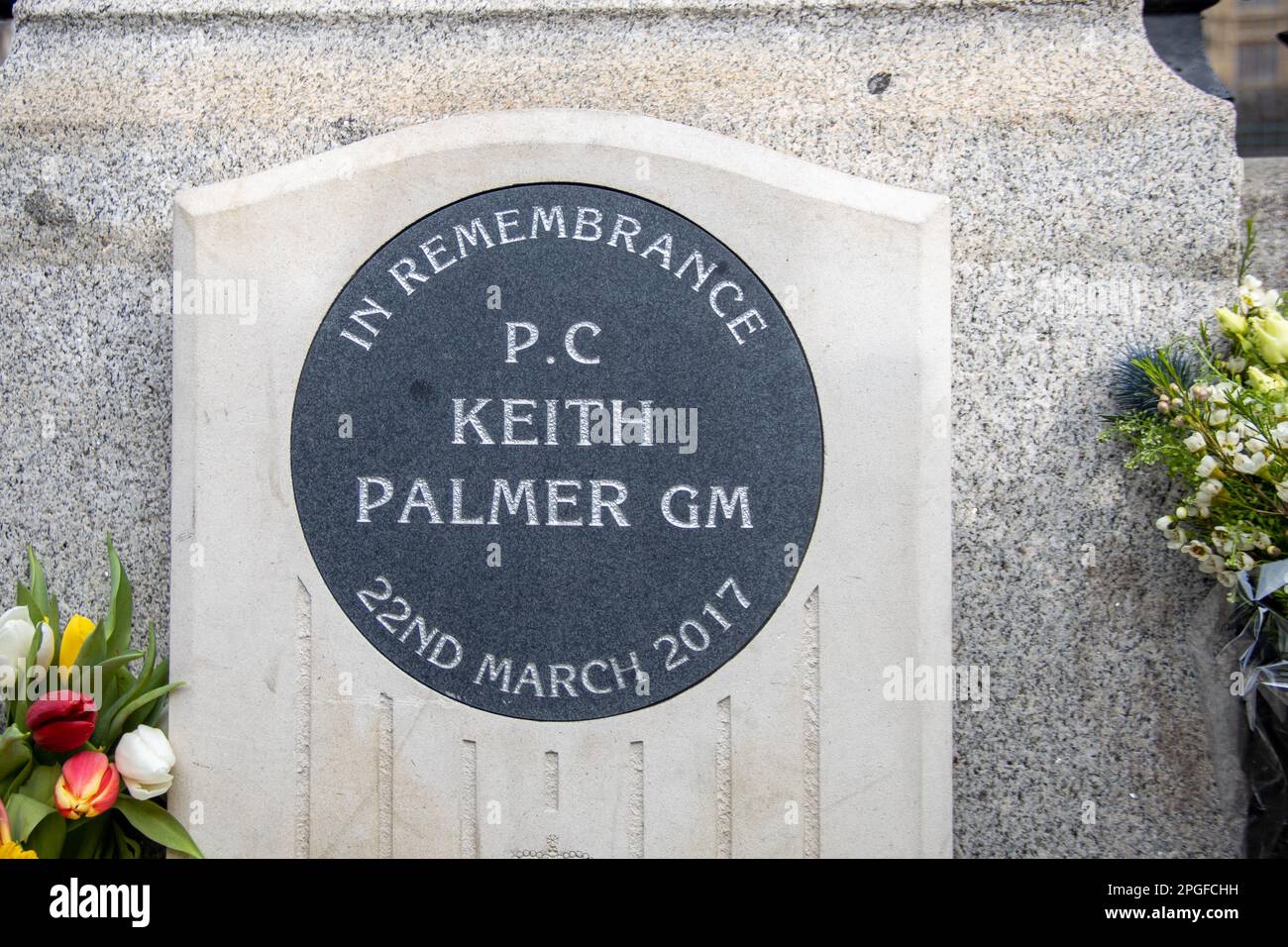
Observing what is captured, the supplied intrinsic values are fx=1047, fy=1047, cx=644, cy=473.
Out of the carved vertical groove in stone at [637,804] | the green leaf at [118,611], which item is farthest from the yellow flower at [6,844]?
the carved vertical groove in stone at [637,804]

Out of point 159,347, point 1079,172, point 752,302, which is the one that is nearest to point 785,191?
point 752,302

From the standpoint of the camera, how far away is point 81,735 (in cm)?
245

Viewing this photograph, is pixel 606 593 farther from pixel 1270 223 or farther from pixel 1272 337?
pixel 1270 223

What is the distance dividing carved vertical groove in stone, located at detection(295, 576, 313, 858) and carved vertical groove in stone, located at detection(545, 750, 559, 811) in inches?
23.4

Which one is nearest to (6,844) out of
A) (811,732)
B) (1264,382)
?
(811,732)

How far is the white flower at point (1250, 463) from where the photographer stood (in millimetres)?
2367

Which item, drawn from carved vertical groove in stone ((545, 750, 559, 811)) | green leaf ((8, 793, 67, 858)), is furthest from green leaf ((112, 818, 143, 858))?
carved vertical groove in stone ((545, 750, 559, 811))

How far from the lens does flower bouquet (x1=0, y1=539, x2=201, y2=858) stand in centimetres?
243

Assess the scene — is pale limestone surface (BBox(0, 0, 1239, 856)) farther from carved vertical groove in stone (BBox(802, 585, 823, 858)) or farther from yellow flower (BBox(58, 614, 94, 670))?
carved vertical groove in stone (BBox(802, 585, 823, 858))

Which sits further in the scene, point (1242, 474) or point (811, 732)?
point (811, 732)

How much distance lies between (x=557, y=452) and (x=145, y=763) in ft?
4.09

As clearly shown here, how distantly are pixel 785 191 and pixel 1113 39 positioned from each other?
1.07 m

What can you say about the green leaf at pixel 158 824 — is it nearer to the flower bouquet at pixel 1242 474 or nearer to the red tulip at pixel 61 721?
the red tulip at pixel 61 721

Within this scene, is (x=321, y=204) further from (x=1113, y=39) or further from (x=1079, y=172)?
(x=1113, y=39)
